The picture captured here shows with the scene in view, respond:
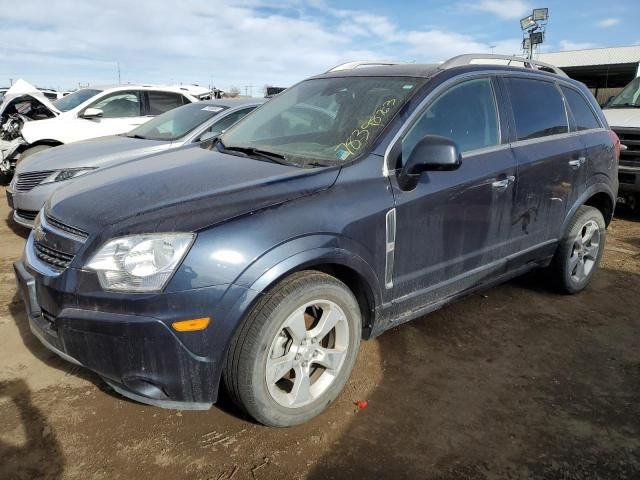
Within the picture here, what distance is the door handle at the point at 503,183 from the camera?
3.14 m

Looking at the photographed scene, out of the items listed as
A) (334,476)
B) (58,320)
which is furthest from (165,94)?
(334,476)

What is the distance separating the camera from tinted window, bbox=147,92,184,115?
8.20 metres

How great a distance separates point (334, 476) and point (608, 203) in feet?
11.7

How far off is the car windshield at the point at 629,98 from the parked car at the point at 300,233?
17.3 ft

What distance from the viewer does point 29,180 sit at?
5180mm

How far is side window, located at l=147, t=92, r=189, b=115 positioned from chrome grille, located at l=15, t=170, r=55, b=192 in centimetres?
327

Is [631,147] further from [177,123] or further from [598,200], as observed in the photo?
[177,123]

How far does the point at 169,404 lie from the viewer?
217cm

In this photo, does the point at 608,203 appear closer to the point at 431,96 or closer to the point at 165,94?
the point at 431,96

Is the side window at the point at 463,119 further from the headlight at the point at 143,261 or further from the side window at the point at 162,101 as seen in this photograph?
the side window at the point at 162,101

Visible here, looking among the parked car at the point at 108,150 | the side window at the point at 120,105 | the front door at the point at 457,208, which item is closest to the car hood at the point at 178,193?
the front door at the point at 457,208

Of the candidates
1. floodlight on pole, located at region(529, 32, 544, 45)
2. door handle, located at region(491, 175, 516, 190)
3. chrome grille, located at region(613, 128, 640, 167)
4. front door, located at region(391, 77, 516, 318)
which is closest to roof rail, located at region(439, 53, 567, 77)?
front door, located at region(391, 77, 516, 318)

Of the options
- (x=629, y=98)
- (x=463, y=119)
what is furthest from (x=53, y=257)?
(x=629, y=98)

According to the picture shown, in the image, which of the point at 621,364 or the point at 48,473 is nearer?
the point at 48,473
